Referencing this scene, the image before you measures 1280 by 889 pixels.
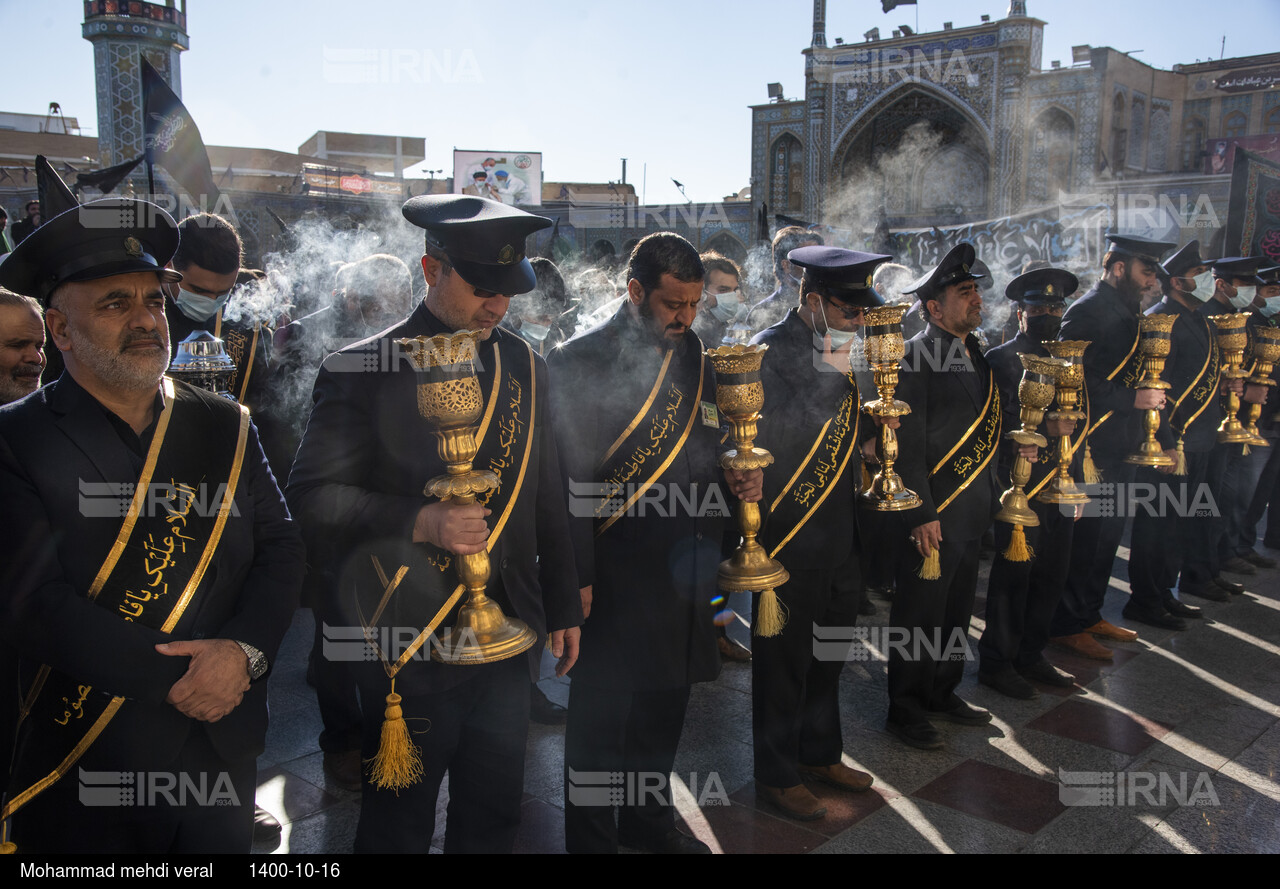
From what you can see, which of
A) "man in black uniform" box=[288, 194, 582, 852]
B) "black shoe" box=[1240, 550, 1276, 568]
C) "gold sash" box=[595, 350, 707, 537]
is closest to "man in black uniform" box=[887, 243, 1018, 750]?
"gold sash" box=[595, 350, 707, 537]

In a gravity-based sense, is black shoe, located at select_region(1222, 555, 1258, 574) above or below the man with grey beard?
below

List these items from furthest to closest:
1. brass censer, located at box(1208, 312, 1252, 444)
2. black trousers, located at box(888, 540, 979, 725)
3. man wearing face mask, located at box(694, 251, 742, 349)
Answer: man wearing face mask, located at box(694, 251, 742, 349) → brass censer, located at box(1208, 312, 1252, 444) → black trousers, located at box(888, 540, 979, 725)

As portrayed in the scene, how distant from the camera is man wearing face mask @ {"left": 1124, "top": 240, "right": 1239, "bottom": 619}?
5977 mm

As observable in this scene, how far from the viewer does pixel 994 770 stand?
12.7 ft

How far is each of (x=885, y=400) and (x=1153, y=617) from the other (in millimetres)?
3560

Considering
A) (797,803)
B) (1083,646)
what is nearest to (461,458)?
(797,803)

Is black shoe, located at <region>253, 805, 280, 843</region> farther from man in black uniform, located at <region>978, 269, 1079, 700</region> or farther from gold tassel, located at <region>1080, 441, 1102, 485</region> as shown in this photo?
gold tassel, located at <region>1080, 441, 1102, 485</region>

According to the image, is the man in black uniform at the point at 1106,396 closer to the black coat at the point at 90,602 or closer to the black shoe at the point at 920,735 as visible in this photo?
the black shoe at the point at 920,735

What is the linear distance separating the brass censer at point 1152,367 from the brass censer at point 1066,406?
803 mm

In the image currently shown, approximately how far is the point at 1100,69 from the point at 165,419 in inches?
1108

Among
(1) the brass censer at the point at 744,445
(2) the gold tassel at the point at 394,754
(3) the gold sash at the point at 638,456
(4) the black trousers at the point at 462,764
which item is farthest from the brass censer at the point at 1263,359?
(2) the gold tassel at the point at 394,754

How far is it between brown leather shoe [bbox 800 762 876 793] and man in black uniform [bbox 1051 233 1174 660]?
2334mm

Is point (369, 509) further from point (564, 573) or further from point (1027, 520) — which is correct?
point (1027, 520)

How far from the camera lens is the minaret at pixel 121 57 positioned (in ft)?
102
